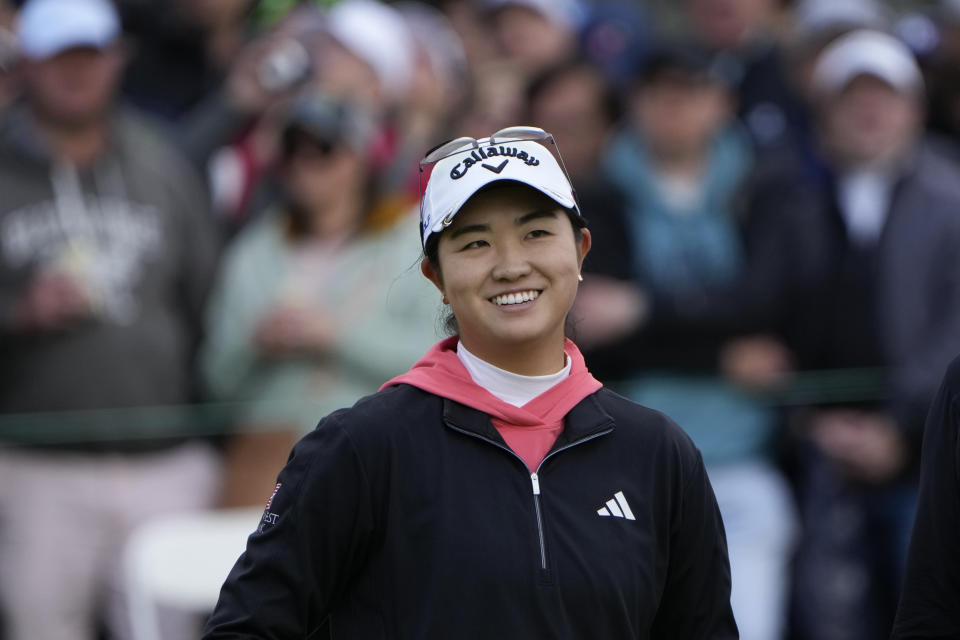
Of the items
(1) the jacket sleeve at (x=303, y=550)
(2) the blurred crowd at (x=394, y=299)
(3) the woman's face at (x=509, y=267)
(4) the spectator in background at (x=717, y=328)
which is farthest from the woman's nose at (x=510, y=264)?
(4) the spectator in background at (x=717, y=328)

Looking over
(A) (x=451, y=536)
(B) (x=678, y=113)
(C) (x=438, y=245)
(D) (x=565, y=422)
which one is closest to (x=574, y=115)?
(B) (x=678, y=113)

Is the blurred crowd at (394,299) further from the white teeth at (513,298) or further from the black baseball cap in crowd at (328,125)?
the white teeth at (513,298)

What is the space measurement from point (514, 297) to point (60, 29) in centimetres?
397

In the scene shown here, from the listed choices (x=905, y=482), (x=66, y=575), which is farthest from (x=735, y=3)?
(x=66, y=575)

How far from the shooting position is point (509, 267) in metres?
2.85

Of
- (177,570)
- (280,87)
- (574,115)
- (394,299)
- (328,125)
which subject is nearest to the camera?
(177,570)

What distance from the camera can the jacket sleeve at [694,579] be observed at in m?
2.91

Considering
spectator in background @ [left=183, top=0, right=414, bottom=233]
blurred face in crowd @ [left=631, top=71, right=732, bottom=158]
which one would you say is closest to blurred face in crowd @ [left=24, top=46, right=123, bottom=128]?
spectator in background @ [left=183, top=0, right=414, bottom=233]

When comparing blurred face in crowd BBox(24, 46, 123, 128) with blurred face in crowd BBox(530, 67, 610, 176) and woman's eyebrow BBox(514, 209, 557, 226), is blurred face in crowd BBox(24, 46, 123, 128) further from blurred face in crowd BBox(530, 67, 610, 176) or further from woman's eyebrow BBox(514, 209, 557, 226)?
woman's eyebrow BBox(514, 209, 557, 226)

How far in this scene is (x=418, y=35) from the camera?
25.8ft

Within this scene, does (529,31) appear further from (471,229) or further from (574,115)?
(471,229)

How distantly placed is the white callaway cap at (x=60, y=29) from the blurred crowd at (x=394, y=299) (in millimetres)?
11

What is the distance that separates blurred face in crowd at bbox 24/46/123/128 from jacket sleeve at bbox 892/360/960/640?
415 cm

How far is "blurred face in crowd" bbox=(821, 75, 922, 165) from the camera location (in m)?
6.34
